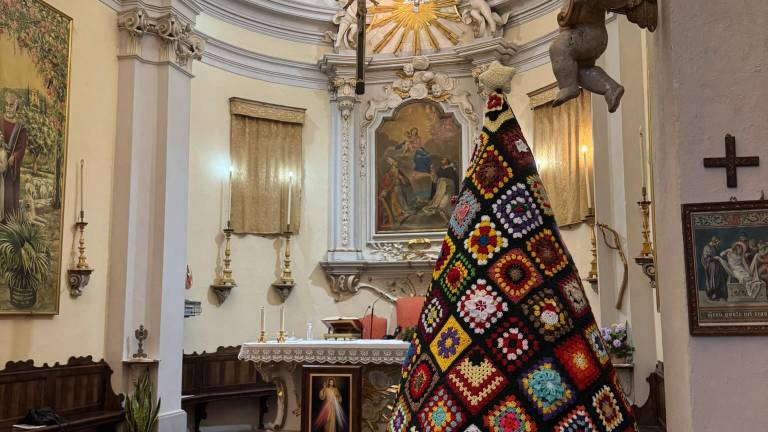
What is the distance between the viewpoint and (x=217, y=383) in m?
9.81

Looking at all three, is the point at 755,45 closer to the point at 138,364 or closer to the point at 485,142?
the point at 485,142

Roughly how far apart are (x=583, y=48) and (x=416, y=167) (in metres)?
8.99

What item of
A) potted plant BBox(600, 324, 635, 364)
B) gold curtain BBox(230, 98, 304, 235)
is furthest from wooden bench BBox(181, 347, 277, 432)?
potted plant BBox(600, 324, 635, 364)

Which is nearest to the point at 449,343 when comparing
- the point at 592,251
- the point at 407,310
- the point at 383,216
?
the point at 592,251

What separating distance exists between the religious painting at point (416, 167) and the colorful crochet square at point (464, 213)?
9.10 m

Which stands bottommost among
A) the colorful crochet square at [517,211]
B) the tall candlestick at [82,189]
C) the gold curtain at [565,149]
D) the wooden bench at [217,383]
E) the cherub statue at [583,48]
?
the wooden bench at [217,383]

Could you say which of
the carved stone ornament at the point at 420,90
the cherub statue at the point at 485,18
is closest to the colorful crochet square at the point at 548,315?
the carved stone ornament at the point at 420,90

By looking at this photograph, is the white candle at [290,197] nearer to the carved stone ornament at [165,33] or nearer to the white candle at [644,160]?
the carved stone ornament at [165,33]

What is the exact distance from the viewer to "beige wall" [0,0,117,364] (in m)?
7.19

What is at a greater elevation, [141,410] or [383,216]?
[383,216]

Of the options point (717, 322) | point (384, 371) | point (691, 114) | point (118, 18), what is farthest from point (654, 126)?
point (118, 18)

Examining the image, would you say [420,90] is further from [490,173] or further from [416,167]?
[490,173]

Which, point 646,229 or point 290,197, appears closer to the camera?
point 646,229

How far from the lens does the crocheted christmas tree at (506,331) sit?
176 cm
